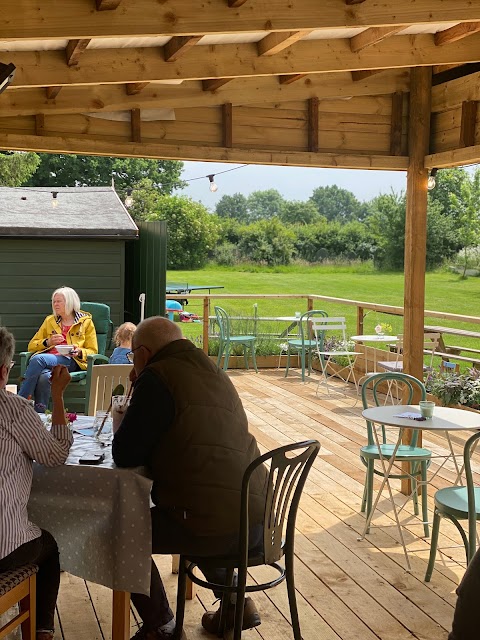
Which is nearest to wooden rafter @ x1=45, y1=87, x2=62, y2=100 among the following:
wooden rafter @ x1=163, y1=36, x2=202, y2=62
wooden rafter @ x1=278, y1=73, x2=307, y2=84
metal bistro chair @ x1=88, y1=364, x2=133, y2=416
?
wooden rafter @ x1=163, y1=36, x2=202, y2=62

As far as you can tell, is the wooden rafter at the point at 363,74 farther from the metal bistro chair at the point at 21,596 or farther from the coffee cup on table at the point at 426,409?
the metal bistro chair at the point at 21,596

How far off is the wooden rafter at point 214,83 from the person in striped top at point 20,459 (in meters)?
3.12

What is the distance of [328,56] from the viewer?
4.86 m

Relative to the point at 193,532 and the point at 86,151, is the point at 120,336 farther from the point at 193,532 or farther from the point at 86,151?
the point at 193,532

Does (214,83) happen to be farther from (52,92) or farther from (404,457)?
(404,457)

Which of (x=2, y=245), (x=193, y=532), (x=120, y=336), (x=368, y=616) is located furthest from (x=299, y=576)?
(x=2, y=245)

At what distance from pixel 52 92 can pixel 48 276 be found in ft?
10.1

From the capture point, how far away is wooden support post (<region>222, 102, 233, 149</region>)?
5.84 meters

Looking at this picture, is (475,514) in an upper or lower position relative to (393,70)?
lower

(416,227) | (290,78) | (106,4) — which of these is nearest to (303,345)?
(416,227)

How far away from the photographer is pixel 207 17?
359 cm

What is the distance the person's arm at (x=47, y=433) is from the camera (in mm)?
2936

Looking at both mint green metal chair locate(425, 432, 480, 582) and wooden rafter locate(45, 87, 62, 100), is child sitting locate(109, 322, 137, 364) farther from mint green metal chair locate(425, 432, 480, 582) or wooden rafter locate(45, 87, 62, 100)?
mint green metal chair locate(425, 432, 480, 582)

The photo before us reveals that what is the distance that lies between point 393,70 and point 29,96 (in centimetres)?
245
